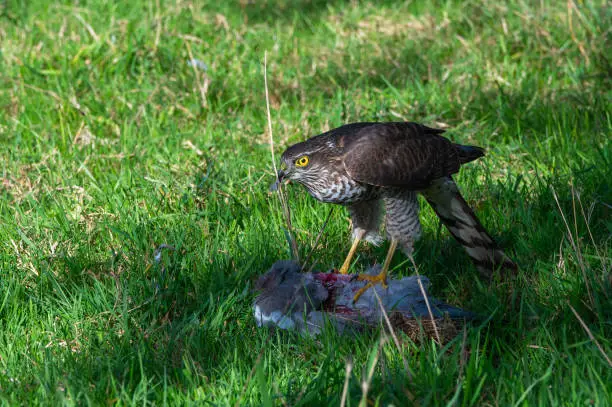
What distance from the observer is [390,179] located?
440 cm

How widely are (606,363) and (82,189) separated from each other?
133 inches

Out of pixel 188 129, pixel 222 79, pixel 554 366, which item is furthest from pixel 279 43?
pixel 554 366

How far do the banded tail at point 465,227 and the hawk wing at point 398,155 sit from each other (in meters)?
0.18

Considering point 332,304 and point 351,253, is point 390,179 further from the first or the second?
point 332,304

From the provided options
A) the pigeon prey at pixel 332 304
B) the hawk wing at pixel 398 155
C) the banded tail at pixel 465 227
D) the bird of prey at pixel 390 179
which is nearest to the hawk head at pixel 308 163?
the bird of prey at pixel 390 179

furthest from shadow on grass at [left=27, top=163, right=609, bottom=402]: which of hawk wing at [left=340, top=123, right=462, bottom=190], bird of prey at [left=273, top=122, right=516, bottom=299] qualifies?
hawk wing at [left=340, top=123, right=462, bottom=190]

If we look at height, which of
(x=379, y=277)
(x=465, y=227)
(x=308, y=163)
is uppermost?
(x=308, y=163)

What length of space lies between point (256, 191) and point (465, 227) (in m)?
1.41

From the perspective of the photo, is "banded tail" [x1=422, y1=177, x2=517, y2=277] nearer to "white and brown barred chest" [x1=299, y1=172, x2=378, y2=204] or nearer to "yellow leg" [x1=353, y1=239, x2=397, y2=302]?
"yellow leg" [x1=353, y1=239, x2=397, y2=302]

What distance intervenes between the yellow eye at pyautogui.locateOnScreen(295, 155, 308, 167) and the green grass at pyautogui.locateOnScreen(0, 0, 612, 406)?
57cm

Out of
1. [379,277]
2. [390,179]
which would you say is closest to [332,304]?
[379,277]

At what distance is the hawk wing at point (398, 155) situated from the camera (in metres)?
4.35

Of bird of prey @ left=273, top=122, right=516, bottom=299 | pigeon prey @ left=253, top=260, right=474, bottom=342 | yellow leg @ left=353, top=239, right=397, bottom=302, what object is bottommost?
yellow leg @ left=353, top=239, right=397, bottom=302

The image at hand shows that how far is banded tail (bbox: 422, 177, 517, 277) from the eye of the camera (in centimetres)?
455
